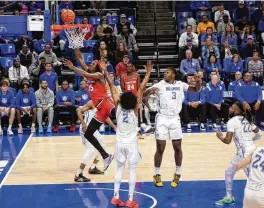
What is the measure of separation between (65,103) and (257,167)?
11.4 metres

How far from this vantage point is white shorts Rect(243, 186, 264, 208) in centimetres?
684

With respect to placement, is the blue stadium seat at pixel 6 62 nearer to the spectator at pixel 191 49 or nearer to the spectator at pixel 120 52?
the spectator at pixel 120 52

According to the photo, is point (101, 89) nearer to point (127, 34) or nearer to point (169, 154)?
point (169, 154)

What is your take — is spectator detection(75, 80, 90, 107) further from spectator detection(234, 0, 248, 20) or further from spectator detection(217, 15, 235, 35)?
spectator detection(234, 0, 248, 20)

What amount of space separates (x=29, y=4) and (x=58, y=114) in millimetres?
6402

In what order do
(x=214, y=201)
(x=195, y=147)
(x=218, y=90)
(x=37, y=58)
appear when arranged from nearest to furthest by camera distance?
(x=214, y=201) < (x=195, y=147) < (x=218, y=90) < (x=37, y=58)

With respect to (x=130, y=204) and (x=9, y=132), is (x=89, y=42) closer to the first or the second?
(x=9, y=132)

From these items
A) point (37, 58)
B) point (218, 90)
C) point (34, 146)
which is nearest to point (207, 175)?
point (34, 146)

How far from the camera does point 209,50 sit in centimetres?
1980

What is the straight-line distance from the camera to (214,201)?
10031 mm

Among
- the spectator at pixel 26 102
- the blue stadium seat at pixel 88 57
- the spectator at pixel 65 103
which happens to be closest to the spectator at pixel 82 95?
the spectator at pixel 65 103

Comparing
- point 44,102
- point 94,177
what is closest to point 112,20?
point 44,102

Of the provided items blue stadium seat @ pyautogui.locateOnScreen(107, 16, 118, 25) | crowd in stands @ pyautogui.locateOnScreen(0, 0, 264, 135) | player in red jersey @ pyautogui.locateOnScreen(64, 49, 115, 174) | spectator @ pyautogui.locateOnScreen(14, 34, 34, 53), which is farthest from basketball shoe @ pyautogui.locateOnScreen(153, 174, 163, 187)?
blue stadium seat @ pyautogui.locateOnScreen(107, 16, 118, 25)

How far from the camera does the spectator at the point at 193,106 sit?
1781 centimetres
